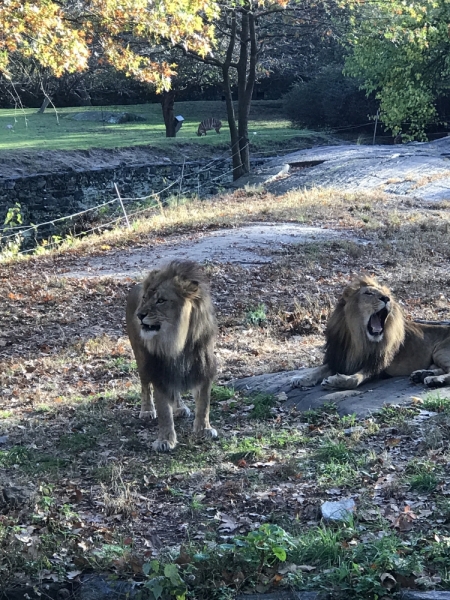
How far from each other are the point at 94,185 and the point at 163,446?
74.0ft

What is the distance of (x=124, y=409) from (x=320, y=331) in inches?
142

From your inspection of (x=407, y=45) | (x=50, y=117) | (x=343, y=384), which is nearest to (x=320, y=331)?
(x=343, y=384)

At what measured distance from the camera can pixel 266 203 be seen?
2144 centimetres

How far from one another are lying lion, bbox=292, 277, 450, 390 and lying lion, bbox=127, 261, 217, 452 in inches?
56.8

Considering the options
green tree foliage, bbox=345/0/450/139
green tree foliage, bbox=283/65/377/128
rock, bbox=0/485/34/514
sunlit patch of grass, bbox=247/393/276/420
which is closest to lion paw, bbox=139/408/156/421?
sunlit patch of grass, bbox=247/393/276/420

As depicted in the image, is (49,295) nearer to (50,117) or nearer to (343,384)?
(343,384)

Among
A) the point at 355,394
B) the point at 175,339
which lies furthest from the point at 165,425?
the point at 355,394

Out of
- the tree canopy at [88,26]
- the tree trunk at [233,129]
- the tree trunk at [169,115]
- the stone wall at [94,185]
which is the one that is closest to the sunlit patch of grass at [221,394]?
the tree canopy at [88,26]

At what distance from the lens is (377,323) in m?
7.61

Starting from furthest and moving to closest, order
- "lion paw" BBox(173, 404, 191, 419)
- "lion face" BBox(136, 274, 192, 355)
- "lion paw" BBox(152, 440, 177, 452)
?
"lion paw" BBox(173, 404, 191, 419) → "lion paw" BBox(152, 440, 177, 452) → "lion face" BBox(136, 274, 192, 355)

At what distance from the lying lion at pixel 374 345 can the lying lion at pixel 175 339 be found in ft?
4.73

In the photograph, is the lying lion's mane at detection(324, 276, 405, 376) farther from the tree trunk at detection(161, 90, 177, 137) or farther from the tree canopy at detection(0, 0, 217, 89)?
the tree trunk at detection(161, 90, 177, 137)

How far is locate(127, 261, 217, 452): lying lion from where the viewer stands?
21.3 ft

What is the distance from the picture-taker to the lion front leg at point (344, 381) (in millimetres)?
7652
